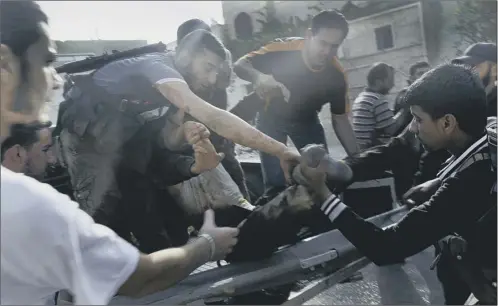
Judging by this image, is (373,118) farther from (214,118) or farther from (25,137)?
(25,137)

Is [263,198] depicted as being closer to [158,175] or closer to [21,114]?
[158,175]

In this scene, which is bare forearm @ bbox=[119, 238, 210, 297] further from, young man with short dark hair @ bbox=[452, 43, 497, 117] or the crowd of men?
young man with short dark hair @ bbox=[452, 43, 497, 117]

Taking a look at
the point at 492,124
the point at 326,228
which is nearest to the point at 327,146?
the point at 326,228

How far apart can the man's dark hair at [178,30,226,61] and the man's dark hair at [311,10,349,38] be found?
1.01 feet

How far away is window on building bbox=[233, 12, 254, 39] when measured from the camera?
1661 millimetres

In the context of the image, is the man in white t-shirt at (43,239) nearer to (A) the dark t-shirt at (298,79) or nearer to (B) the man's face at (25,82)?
(B) the man's face at (25,82)

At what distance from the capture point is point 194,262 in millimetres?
973

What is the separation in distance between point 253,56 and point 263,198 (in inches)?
19.3

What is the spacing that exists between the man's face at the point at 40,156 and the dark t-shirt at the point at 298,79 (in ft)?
2.29

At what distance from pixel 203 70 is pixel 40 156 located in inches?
22.5

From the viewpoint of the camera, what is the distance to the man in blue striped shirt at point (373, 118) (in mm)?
1716

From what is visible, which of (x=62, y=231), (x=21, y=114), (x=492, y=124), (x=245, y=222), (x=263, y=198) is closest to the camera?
(x=62, y=231)

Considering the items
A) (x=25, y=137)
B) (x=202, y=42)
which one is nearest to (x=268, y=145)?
(x=202, y=42)

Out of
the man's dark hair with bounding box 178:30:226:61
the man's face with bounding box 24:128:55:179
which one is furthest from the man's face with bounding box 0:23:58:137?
the man's dark hair with bounding box 178:30:226:61
